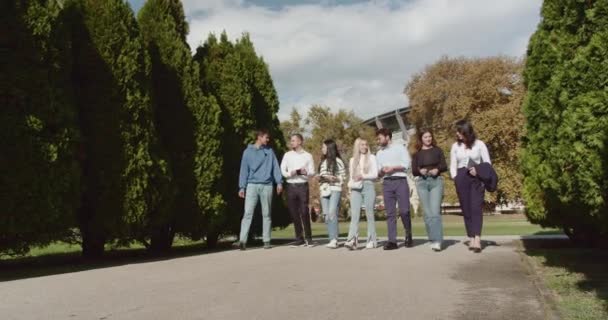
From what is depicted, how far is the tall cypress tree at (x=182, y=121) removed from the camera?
32.2ft

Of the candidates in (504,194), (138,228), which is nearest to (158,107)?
(138,228)

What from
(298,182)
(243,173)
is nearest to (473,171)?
(298,182)

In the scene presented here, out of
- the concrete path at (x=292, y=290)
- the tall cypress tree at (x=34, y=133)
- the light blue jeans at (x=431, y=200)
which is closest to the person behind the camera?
the concrete path at (x=292, y=290)

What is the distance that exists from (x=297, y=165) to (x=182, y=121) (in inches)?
84.8

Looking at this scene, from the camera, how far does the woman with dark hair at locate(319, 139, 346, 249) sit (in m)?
10.1

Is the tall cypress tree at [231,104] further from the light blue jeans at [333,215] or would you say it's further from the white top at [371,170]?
the white top at [371,170]

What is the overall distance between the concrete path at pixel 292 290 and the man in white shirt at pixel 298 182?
2.34 m

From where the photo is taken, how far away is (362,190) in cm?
1014

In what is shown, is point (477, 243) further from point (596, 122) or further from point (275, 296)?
point (275, 296)

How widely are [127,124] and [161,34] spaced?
2.19 metres

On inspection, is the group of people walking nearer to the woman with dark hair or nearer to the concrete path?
the woman with dark hair

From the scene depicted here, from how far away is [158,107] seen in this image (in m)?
9.82

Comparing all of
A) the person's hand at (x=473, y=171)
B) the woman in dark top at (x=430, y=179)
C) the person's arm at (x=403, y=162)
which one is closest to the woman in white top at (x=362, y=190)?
the person's arm at (x=403, y=162)

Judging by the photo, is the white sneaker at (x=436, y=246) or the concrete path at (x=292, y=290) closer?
the concrete path at (x=292, y=290)
